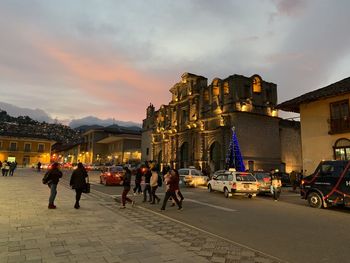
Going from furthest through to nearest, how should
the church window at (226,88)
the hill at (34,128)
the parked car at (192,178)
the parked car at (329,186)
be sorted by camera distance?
the hill at (34,128) → the church window at (226,88) → the parked car at (192,178) → the parked car at (329,186)

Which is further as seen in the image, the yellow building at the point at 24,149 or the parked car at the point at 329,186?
the yellow building at the point at 24,149

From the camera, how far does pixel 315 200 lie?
1429 centimetres

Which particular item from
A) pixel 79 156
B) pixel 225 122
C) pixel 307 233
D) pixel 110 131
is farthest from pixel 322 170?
pixel 79 156

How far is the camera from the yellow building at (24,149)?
7719cm

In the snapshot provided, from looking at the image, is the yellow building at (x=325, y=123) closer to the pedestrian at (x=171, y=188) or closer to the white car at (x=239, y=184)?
the white car at (x=239, y=184)

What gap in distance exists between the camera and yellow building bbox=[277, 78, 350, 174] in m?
20.7

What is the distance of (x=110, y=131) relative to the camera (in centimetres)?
9019

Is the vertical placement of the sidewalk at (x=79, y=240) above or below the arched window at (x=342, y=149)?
below

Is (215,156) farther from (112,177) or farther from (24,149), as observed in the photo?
(24,149)

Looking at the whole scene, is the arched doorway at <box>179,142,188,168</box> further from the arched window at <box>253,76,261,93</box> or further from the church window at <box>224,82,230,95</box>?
the arched window at <box>253,76,261,93</box>

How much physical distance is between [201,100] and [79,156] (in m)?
67.7

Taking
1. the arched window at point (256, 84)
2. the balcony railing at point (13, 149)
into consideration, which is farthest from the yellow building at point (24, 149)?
the arched window at point (256, 84)

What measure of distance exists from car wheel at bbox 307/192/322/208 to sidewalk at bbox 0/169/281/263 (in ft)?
27.6

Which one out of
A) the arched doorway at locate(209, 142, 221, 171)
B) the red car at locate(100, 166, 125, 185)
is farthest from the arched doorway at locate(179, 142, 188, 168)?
the red car at locate(100, 166, 125, 185)
